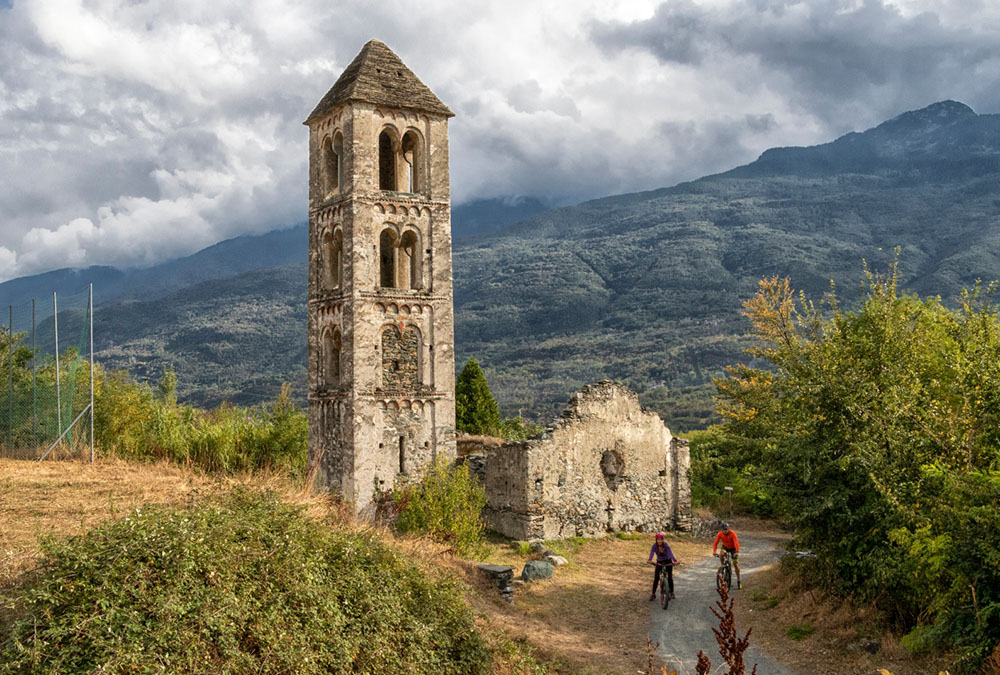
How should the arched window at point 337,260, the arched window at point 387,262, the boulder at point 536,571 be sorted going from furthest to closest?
the arched window at point 387,262, the arched window at point 337,260, the boulder at point 536,571

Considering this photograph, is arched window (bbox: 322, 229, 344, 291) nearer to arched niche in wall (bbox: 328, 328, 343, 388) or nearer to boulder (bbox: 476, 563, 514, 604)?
arched niche in wall (bbox: 328, 328, 343, 388)

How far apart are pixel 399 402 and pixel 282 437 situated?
396 centimetres

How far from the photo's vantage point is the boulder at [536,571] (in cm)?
1934

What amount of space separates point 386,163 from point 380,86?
256 centimetres

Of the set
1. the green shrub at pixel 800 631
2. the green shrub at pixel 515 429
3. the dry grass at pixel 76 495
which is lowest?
the green shrub at pixel 800 631

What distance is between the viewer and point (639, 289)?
422 ft

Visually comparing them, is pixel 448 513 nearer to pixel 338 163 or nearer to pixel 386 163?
pixel 338 163

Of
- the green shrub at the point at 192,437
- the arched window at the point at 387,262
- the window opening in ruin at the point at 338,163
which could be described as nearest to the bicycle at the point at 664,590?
the green shrub at the point at 192,437

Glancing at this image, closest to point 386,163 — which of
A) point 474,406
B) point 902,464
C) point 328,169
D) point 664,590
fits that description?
point 328,169

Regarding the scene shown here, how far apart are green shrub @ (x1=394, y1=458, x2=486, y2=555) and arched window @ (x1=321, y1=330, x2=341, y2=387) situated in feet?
18.9

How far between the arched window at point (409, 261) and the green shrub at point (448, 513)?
7.07 m

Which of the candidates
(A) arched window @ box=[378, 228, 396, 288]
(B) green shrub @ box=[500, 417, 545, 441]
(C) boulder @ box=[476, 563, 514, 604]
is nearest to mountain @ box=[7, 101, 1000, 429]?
(B) green shrub @ box=[500, 417, 545, 441]

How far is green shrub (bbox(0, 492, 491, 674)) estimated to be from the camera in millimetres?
7629

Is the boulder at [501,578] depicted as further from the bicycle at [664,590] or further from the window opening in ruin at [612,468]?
the window opening in ruin at [612,468]
